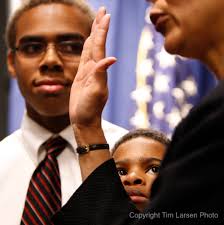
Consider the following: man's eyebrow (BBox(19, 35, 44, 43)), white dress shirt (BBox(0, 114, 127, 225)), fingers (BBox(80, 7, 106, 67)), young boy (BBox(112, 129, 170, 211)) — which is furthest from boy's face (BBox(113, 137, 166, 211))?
man's eyebrow (BBox(19, 35, 44, 43))

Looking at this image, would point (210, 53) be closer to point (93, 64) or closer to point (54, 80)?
point (93, 64)

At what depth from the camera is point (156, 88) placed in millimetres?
2422

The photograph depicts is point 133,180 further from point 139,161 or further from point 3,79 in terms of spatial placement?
point 3,79

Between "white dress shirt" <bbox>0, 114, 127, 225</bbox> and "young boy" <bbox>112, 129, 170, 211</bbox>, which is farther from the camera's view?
"white dress shirt" <bbox>0, 114, 127, 225</bbox>

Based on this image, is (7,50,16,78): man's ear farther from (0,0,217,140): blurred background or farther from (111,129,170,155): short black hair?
(0,0,217,140): blurred background

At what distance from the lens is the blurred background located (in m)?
2.41

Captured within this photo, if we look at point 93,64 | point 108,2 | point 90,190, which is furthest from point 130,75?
point 90,190

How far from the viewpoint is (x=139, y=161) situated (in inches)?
58.9

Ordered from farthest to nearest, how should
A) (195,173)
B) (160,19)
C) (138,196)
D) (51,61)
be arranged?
(51,61) → (138,196) → (160,19) → (195,173)

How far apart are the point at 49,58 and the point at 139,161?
423 mm

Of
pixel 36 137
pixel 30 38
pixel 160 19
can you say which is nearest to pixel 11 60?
pixel 30 38

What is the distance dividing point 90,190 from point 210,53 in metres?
0.32

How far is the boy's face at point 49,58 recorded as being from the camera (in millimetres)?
1725

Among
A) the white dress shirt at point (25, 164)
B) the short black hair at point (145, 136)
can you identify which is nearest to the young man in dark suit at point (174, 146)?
the short black hair at point (145, 136)
